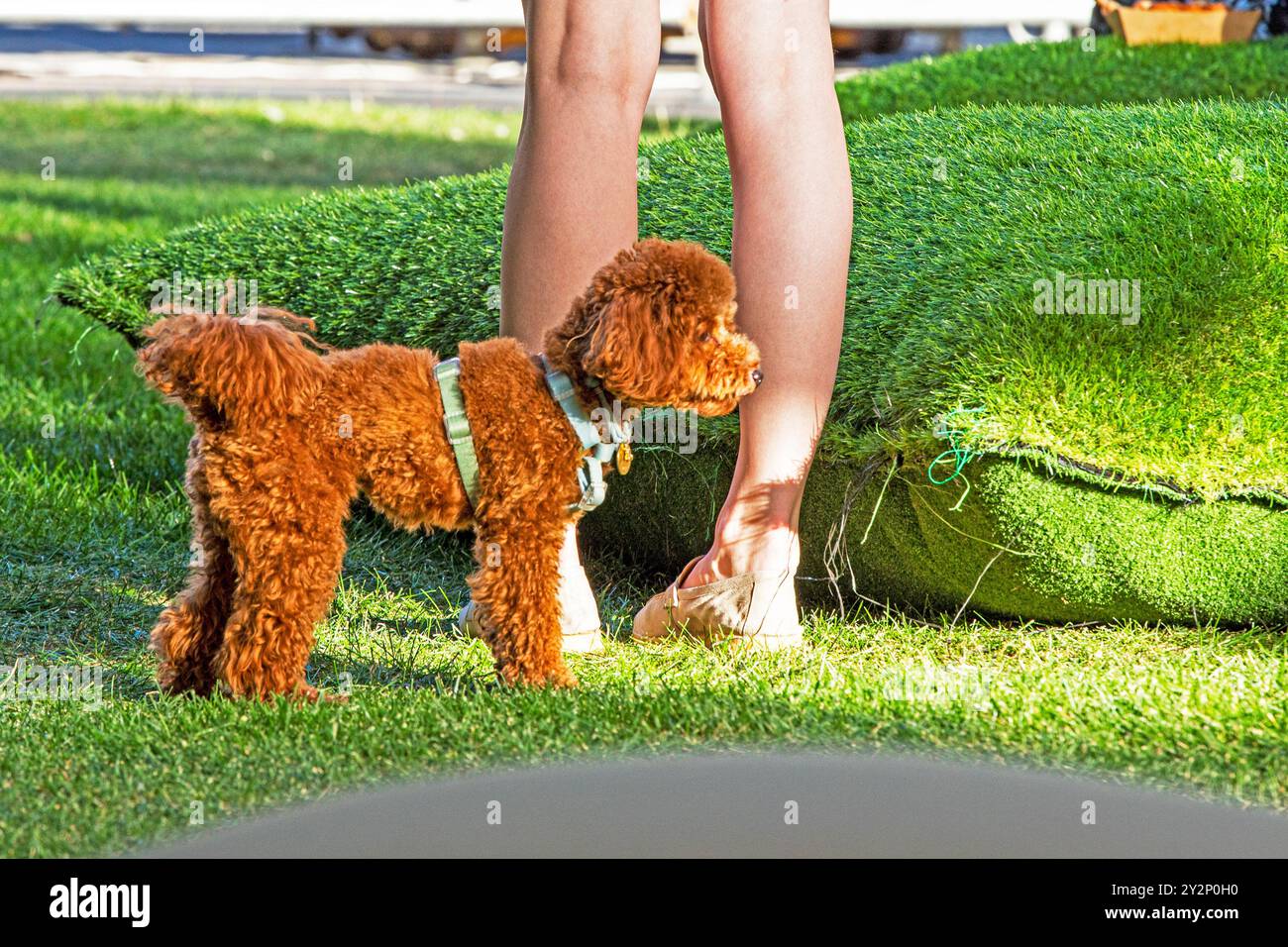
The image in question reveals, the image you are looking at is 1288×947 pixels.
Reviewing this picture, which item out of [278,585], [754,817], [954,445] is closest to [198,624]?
[278,585]

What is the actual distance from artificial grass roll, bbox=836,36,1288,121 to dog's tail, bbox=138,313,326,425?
3.48 meters

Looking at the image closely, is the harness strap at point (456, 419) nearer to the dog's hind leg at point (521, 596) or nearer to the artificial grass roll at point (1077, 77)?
the dog's hind leg at point (521, 596)

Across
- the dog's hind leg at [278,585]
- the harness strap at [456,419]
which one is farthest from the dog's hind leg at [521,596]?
the dog's hind leg at [278,585]

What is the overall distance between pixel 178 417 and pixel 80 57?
1550cm

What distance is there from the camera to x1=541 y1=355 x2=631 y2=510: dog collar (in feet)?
8.34

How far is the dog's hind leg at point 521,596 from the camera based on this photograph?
101 inches

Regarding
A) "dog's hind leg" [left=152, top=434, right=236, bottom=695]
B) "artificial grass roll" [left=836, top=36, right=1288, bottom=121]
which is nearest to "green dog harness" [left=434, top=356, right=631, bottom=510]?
"dog's hind leg" [left=152, top=434, right=236, bottom=695]

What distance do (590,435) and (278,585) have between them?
1.88ft

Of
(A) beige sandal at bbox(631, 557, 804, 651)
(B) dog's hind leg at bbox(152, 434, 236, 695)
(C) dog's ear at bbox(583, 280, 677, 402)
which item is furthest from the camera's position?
(A) beige sandal at bbox(631, 557, 804, 651)

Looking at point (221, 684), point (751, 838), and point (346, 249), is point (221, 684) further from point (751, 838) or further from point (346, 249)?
point (346, 249)

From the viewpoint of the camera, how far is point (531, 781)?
2293mm

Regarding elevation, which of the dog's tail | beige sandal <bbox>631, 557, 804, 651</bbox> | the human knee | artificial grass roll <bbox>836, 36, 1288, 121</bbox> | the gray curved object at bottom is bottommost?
the gray curved object at bottom

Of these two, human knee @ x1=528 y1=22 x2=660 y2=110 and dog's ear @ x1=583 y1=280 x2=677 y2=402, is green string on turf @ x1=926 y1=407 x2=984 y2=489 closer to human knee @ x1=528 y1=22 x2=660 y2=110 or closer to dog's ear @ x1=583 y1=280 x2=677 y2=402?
dog's ear @ x1=583 y1=280 x2=677 y2=402

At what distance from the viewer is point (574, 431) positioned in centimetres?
255
